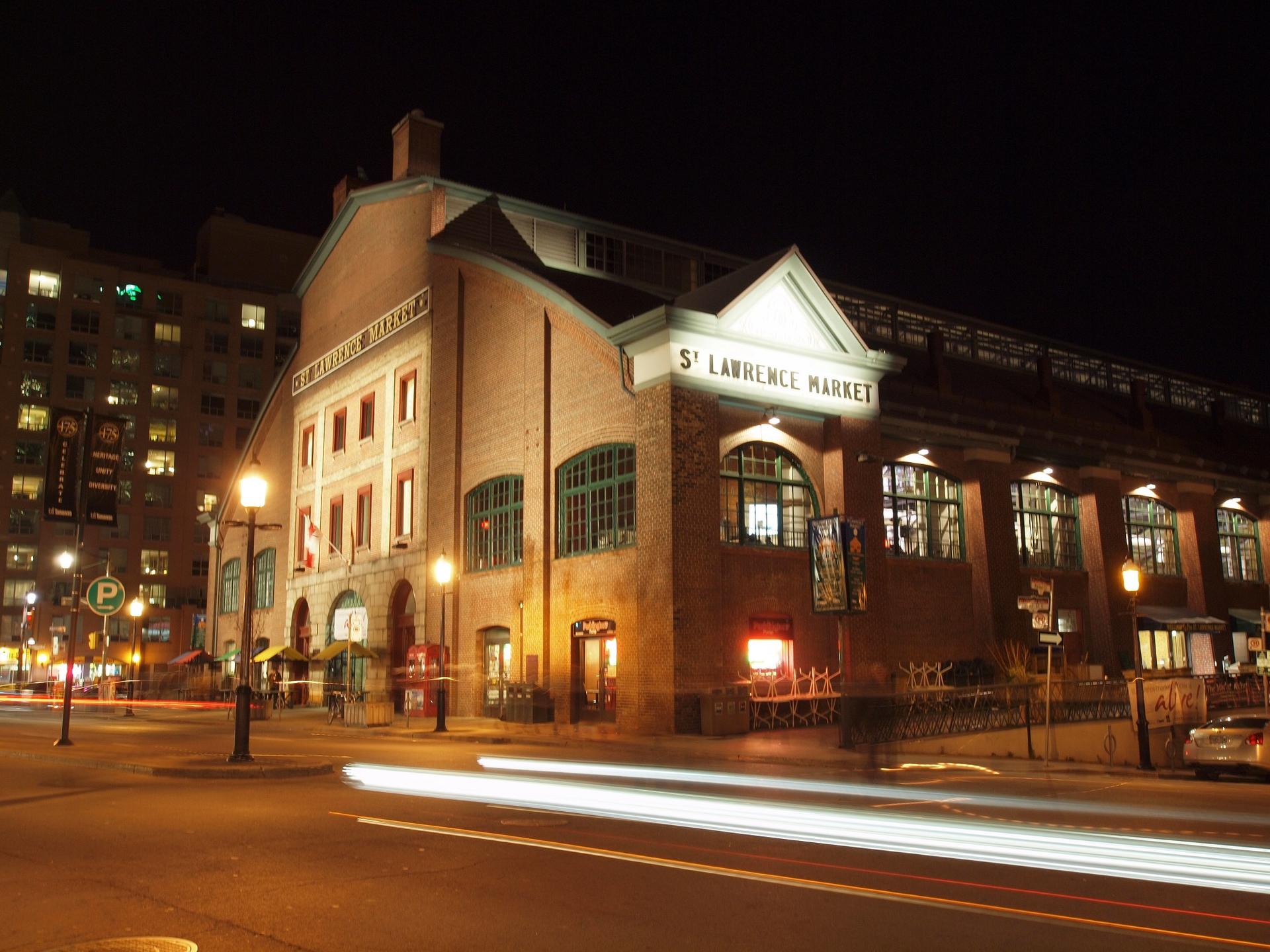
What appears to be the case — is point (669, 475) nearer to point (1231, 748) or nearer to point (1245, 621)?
point (1231, 748)

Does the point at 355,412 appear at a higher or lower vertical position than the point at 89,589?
higher

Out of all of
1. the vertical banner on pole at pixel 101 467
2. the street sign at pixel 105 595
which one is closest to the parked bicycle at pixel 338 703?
the vertical banner on pole at pixel 101 467

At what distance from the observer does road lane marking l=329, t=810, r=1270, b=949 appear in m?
7.40

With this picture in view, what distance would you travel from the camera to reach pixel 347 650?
42.6 metres

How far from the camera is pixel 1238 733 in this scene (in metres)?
20.6

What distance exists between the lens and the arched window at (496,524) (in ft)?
119

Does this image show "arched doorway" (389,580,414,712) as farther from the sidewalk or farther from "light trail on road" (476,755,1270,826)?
"light trail on road" (476,755,1270,826)

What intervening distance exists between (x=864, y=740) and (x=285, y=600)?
35.5 metres

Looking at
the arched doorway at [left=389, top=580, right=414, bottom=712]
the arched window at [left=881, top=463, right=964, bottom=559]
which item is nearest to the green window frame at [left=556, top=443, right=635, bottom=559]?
the arched window at [left=881, top=463, right=964, bottom=559]

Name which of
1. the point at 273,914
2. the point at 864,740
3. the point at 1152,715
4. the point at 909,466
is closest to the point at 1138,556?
the point at 909,466

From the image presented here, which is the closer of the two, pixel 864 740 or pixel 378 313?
pixel 864 740

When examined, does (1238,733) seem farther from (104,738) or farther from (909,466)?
(104,738)

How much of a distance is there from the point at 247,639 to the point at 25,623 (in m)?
69.9

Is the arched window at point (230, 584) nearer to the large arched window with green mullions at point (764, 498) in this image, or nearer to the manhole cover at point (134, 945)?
the large arched window with green mullions at point (764, 498)
